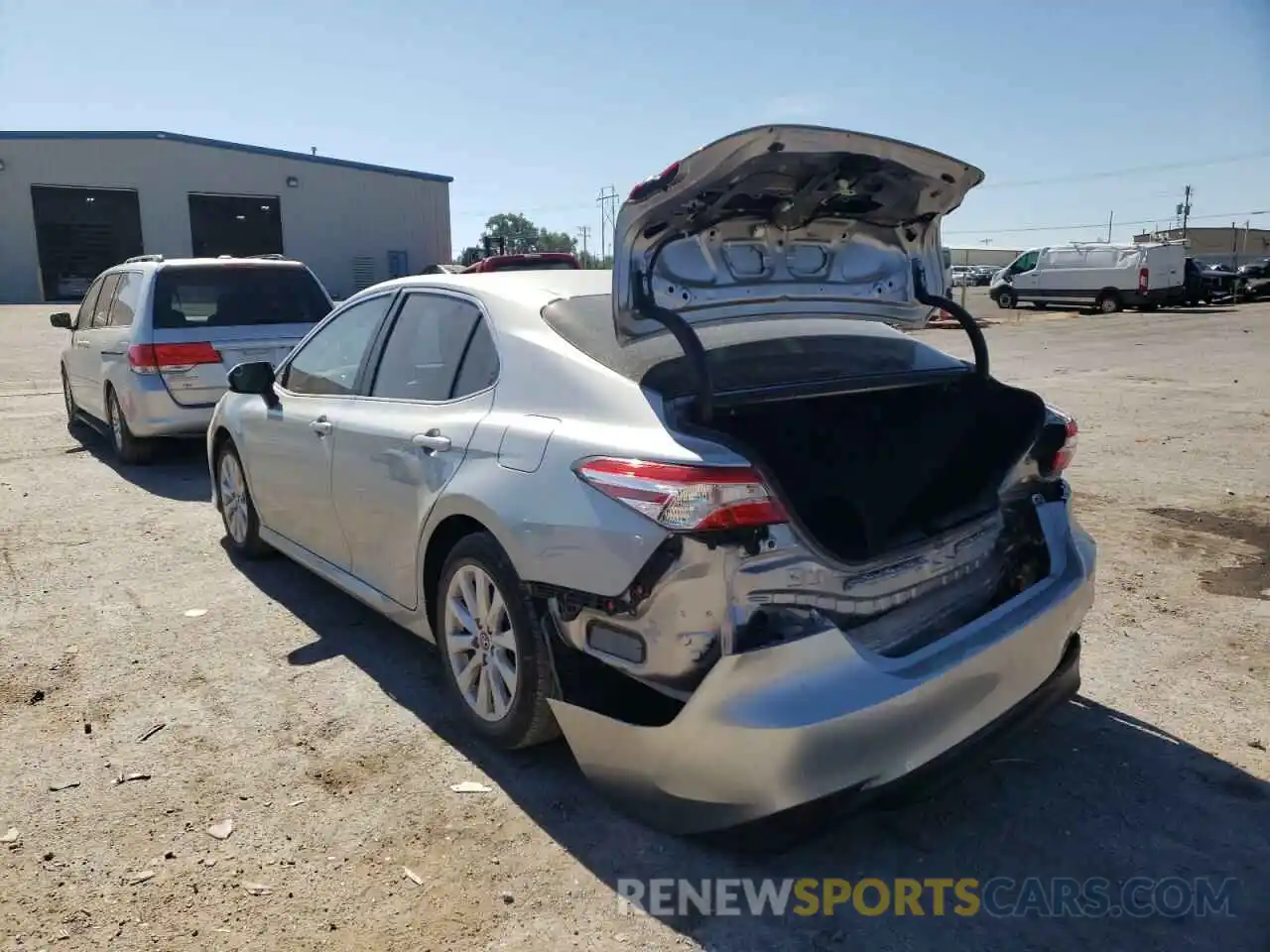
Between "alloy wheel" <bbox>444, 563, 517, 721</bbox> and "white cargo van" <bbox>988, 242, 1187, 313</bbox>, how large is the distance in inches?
1267

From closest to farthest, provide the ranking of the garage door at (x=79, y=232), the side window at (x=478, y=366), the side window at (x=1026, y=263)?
the side window at (x=478, y=366) → the side window at (x=1026, y=263) → the garage door at (x=79, y=232)

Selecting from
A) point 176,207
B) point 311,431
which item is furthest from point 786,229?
point 176,207

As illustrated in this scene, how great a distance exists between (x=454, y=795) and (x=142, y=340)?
6.05 meters

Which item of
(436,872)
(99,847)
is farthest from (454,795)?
(99,847)

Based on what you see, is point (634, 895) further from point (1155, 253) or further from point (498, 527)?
point (1155, 253)

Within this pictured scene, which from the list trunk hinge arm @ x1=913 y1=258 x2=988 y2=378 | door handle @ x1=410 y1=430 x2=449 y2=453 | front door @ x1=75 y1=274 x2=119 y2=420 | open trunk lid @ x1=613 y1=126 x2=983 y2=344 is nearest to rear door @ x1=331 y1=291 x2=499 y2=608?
door handle @ x1=410 y1=430 x2=449 y2=453

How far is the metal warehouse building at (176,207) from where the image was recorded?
112 ft

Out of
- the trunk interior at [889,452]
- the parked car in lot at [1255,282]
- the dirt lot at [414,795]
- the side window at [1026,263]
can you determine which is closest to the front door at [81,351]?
the dirt lot at [414,795]

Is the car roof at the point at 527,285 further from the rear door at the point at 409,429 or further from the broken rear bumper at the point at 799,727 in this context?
Answer: the broken rear bumper at the point at 799,727

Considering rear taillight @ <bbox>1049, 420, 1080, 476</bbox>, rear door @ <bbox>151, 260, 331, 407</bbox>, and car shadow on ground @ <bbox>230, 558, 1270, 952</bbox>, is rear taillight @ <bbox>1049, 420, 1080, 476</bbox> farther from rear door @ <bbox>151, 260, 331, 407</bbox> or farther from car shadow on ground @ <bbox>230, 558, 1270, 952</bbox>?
rear door @ <bbox>151, 260, 331, 407</bbox>

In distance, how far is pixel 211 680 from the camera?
3.92 metres

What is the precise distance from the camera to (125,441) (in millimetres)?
8039

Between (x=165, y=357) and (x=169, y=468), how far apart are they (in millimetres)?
1033

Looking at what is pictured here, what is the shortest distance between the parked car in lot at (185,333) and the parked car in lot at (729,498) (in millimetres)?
4325
